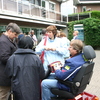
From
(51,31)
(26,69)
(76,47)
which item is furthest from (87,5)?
(26,69)

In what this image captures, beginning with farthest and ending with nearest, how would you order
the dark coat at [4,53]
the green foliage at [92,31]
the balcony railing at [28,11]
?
the green foliage at [92,31] → the balcony railing at [28,11] → the dark coat at [4,53]

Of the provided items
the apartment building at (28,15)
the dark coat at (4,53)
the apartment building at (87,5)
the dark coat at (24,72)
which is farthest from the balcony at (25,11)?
the dark coat at (24,72)

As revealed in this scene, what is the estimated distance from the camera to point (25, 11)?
583 inches

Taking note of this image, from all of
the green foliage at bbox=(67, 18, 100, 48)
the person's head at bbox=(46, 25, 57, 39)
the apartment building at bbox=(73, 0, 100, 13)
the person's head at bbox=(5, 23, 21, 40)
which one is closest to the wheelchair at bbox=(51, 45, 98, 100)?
the person's head at bbox=(46, 25, 57, 39)

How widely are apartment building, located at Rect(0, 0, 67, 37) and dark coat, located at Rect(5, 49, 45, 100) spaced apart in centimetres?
1036

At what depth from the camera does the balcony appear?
1258cm

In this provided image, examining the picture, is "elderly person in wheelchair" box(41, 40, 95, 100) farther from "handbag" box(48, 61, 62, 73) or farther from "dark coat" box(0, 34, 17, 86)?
"dark coat" box(0, 34, 17, 86)

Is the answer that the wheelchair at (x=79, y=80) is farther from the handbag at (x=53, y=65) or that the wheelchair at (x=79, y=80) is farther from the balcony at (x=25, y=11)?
the balcony at (x=25, y=11)

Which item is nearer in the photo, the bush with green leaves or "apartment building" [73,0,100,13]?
the bush with green leaves

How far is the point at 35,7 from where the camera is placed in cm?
A: 1609

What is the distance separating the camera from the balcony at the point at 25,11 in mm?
12583

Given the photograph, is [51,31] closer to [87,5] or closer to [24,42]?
[24,42]

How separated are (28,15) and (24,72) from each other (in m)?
13.2

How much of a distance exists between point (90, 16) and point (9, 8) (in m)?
11.1
